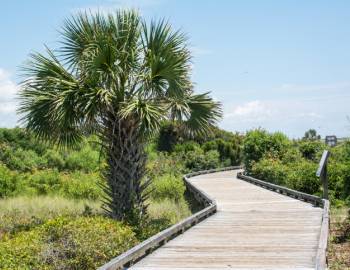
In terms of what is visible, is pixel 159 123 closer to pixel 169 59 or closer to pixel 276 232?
pixel 169 59

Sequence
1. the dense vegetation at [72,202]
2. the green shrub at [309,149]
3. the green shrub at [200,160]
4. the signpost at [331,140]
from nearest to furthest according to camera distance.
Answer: the dense vegetation at [72,202]
the green shrub at [309,149]
the signpost at [331,140]
the green shrub at [200,160]

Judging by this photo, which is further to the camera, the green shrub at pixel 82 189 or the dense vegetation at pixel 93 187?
the green shrub at pixel 82 189

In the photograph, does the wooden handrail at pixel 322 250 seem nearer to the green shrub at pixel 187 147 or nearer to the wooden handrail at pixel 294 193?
the wooden handrail at pixel 294 193

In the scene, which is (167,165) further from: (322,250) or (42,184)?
(322,250)

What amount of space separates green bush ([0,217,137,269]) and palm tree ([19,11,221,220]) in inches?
150

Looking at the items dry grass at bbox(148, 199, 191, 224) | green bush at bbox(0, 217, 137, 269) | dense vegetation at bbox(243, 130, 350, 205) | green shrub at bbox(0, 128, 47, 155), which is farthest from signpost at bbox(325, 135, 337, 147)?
green bush at bbox(0, 217, 137, 269)

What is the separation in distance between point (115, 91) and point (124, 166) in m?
1.94

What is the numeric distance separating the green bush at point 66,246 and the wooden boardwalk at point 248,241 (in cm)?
91

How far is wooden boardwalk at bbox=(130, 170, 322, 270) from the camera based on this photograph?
379 inches

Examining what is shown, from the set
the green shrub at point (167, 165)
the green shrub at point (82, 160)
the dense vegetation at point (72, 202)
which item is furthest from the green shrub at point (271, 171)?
the green shrub at point (82, 160)

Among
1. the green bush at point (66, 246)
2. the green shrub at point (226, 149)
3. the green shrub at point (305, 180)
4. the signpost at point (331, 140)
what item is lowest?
the green bush at point (66, 246)

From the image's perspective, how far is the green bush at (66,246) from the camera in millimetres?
10195

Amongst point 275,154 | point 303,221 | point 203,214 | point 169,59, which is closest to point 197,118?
point 169,59

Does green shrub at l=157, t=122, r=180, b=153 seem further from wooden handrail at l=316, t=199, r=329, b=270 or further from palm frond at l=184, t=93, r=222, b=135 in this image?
wooden handrail at l=316, t=199, r=329, b=270
